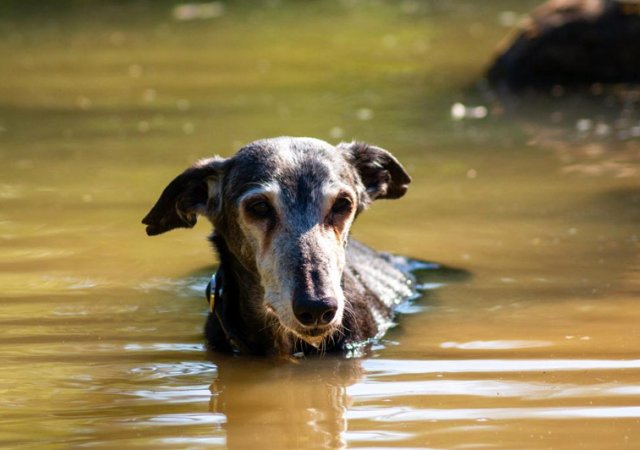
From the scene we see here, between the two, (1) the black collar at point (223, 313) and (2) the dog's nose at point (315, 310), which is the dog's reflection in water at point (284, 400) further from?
(2) the dog's nose at point (315, 310)

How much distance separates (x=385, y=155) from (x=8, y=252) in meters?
2.99

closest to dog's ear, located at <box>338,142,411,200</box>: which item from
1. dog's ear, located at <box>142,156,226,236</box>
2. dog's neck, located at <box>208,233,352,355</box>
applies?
dog's ear, located at <box>142,156,226,236</box>

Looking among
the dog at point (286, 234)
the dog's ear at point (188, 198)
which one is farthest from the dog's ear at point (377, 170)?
the dog's ear at point (188, 198)

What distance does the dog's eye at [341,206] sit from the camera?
6.31 metres

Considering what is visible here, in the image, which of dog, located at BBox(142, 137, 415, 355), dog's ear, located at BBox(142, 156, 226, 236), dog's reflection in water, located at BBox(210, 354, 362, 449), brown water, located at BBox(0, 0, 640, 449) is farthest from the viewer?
dog's ear, located at BBox(142, 156, 226, 236)

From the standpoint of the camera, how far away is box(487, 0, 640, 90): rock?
581 inches

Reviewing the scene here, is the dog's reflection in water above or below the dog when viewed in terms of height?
below

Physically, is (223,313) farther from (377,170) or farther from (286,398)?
(377,170)

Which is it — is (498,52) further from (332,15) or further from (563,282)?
(563,282)

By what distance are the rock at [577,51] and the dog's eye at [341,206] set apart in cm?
871

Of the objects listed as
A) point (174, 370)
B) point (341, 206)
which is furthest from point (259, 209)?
point (174, 370)

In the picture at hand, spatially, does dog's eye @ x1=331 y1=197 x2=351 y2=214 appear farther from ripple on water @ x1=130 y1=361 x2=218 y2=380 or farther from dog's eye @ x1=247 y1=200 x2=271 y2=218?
ripple on water @ x1=130 y1=361 x2=218 y2=380

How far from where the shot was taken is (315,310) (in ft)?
18.8

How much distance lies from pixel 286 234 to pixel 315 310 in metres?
0.54
